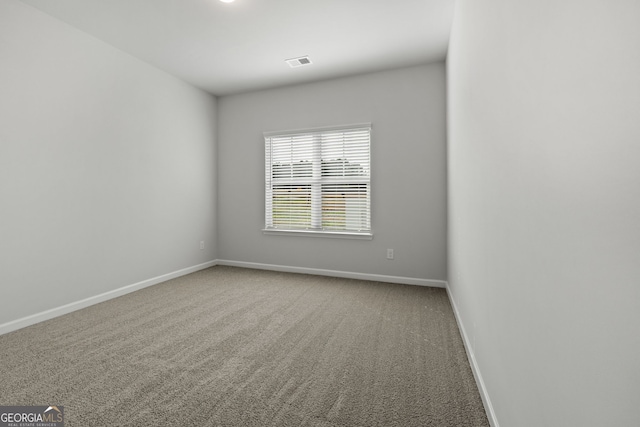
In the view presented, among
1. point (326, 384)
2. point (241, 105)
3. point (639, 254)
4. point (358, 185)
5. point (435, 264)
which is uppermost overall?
point (241, 105)

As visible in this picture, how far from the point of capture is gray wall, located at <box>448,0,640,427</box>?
1.67ft

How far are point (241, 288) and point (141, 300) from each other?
1.05 m

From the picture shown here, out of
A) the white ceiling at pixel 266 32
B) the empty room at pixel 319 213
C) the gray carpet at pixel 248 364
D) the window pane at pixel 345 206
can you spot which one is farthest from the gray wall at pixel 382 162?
the gray carpet at pixel 248 364

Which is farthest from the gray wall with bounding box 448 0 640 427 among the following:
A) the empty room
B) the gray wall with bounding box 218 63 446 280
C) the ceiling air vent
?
the ceiling air vent

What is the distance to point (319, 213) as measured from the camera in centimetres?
421

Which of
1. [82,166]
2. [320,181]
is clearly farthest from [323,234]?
[82,166]

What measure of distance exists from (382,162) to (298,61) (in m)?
1.61

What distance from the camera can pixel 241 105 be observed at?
4.60 meters

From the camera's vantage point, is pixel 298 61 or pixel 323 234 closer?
pixel 298 61

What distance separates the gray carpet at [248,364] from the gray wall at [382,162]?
0.86m

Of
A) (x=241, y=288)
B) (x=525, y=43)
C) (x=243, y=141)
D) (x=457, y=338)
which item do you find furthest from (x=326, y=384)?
(x=243, y=141)

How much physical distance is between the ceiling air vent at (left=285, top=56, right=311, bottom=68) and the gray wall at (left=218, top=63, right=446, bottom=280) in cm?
54

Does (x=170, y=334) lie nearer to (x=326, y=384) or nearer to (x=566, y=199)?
(x=326, y=384)

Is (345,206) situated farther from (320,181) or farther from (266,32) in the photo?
(266,32)
